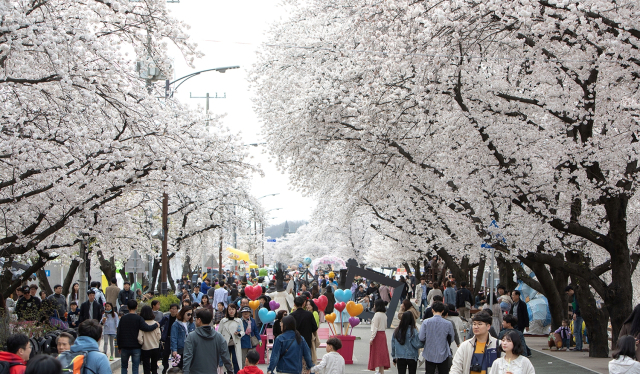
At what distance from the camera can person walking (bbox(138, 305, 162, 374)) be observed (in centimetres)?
1230

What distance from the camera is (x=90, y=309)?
55.8 feet

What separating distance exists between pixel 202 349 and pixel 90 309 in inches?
330

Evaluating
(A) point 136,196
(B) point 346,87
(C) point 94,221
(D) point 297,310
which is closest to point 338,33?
(B) point 346,87

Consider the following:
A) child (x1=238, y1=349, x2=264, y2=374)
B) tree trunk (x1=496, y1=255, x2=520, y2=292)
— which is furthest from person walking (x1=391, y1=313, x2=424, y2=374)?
tree trunk (x1=496, y1=255, x2=520, y2=292)

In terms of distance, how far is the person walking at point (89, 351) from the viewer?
24.4ft

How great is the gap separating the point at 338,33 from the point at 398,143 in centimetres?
393

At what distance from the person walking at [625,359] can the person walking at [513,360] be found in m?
0.82

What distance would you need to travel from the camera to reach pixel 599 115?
1524cm

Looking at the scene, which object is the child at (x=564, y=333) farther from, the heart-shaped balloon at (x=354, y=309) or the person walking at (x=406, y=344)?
the person walking at (x=406, y=344)

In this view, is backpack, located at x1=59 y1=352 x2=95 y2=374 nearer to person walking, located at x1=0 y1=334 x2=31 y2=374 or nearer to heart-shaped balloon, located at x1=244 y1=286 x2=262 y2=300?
person walking, located at x1=0 y1=334 x2=31 y2=374

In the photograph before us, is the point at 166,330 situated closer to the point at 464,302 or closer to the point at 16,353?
the point at 16,353

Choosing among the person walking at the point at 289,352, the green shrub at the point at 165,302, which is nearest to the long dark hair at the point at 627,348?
the person walking at the point at 289,352

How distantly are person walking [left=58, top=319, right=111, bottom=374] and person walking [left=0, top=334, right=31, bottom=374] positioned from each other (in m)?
0.37

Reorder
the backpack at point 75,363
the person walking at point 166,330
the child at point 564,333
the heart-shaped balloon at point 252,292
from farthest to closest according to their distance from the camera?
1. the child at point 564,333
2. the heart-shaped balloon at point 252,292
3. the person walking at point 166,330
4. the backpack at point 75,363
